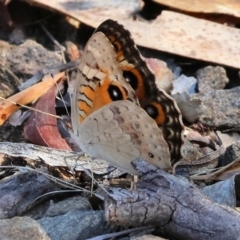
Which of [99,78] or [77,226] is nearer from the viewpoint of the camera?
[77,226]

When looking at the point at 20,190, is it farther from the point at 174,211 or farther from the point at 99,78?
the point at 174,211

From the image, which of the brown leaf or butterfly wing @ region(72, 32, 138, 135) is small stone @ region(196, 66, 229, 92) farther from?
butterfly wing @ region(72, 32, 138, 135)

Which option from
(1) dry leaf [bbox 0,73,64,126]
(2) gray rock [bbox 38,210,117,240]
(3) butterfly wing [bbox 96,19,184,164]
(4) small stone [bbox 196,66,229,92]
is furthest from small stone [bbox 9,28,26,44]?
(2) gray rock [bbox 38,210,117,240]

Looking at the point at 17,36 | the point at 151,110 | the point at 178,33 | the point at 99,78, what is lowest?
the point at 17,36

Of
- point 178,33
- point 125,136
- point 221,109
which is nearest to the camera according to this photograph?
point 125,136

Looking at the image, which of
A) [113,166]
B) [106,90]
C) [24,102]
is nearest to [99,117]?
[106,90]

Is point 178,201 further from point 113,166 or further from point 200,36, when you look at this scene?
point 200,36

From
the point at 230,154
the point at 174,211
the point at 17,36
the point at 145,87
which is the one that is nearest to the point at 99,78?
the point at 145,87
